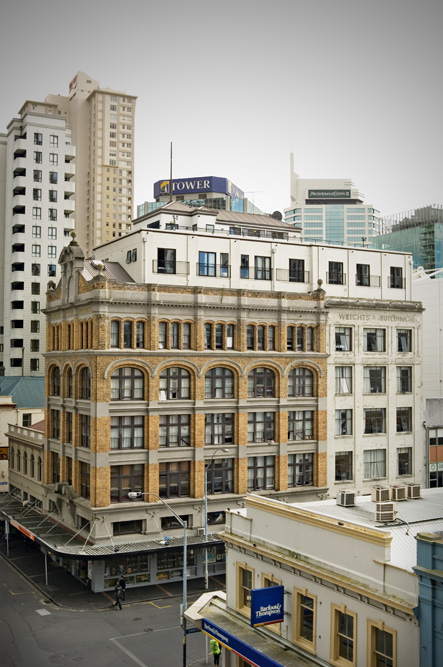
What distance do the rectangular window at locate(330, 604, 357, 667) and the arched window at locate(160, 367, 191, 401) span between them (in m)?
27.6

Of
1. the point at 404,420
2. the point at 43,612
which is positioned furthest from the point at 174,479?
the point at 404,420

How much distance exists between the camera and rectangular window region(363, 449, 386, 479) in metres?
58.6

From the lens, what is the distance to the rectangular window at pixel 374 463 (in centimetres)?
5856

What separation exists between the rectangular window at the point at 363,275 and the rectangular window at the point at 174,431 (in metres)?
19.5

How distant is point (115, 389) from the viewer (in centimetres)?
4997

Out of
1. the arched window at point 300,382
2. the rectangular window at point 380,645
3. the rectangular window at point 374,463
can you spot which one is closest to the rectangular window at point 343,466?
the rectangular window at point 374,463

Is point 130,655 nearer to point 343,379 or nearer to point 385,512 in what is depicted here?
point 385,512

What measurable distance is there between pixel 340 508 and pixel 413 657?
380 inches

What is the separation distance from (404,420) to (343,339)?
9.46m

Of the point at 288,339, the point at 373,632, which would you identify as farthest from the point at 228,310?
the point at 373,632

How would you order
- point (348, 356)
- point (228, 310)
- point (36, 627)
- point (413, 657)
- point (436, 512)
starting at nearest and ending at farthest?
point (413, 657) < point (436, 512) < point (36, 627) < point (228, 310) < point (348, 356)

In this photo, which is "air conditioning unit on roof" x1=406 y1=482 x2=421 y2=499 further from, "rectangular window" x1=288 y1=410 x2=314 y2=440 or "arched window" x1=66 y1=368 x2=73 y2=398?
"arched window" x1=66 y1=368 x2=73 y2=398

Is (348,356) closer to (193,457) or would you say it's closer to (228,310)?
(228,310)

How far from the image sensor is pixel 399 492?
32.3m
